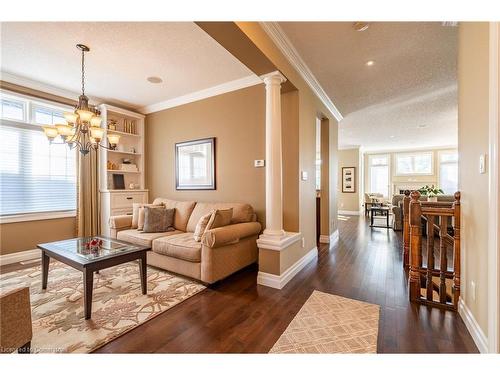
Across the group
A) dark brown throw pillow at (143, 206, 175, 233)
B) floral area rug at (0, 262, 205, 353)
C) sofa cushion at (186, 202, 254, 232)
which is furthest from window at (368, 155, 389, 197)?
floral area rug at (0, 262, 205, 353)

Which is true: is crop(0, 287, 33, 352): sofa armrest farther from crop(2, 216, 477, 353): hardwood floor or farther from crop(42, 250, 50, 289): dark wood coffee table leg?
crop(42, 250, 50, 289): dark wood coffee table leg

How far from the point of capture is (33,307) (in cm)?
210

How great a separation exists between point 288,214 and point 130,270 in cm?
228

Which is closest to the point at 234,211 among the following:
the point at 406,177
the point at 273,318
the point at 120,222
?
the point at 273,318

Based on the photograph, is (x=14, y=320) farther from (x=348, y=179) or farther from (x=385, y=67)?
(x=348, y=179)

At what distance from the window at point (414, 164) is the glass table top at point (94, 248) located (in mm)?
10871

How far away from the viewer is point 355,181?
921cm


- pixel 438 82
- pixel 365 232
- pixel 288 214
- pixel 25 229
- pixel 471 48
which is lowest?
pixel 365 232

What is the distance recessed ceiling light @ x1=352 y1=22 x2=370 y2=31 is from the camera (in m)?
2.15

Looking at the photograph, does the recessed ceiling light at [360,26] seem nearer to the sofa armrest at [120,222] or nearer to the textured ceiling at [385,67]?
the textured ceiling at [385,67]

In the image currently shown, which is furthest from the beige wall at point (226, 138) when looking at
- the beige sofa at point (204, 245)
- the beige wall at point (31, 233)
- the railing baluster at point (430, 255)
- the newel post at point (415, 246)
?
the railing baluster at point (430, 255)

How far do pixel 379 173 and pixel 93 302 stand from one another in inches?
436
